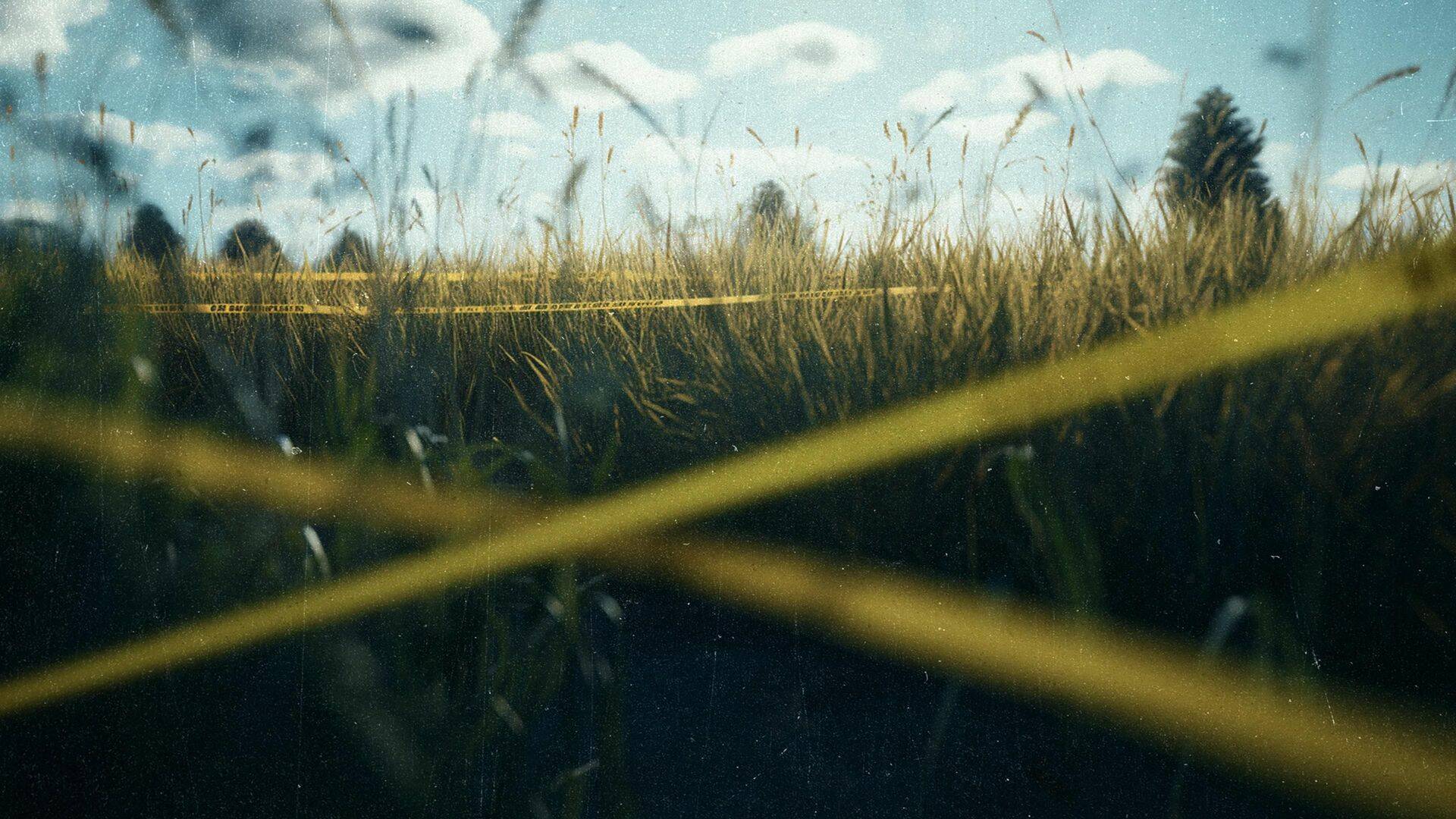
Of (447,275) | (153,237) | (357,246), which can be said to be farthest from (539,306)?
(153,237)

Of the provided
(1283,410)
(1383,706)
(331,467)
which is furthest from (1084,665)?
(331,467)

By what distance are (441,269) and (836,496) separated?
0.88m

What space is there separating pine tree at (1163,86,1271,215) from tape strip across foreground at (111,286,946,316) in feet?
1.30

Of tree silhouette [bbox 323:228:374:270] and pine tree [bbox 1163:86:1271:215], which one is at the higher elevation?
pine tree [bbox 1163:86:1271:215]

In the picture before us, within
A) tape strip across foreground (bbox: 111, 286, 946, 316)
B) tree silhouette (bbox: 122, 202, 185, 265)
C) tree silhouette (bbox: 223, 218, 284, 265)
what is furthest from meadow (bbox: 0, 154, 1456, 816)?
tree silhouette (bbox: 223, 218, 284, 265)

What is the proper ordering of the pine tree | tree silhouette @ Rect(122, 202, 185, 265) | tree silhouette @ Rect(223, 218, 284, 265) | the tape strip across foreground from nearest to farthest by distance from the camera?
1. the pine tree
2. the tape strip across foreground
3. tree silhouette @ Rect(122, 202, 185, 265)
4. tree silhouette @ Rect(223, 218, 284, 265)

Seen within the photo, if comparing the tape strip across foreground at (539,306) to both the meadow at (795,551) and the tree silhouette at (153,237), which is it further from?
the tree silhouette at (153,237)

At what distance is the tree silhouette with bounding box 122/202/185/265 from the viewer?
157 centimetres

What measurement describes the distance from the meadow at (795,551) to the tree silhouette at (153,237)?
129 millimetres

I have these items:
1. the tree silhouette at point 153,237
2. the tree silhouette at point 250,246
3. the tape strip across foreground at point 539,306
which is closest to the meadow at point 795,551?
the tape strip across foreground at point 539,306

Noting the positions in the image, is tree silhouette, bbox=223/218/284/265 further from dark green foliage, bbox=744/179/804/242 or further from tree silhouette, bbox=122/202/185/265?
dark green foliage, bbox=744/179/804/242

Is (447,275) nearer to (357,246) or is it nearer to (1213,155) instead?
(357,246)

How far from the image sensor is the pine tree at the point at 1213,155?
3.93 ft

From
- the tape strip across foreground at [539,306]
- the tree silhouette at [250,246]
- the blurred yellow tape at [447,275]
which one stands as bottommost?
the tape strip across foreground at [539,306]
